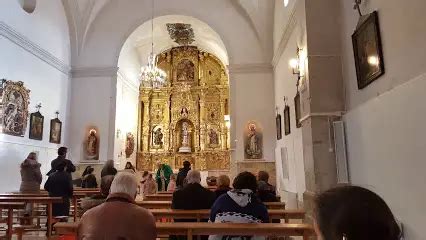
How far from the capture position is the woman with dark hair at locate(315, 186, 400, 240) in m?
1.07

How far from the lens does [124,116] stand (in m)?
15.0

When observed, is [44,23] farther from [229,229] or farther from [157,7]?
[229,229]

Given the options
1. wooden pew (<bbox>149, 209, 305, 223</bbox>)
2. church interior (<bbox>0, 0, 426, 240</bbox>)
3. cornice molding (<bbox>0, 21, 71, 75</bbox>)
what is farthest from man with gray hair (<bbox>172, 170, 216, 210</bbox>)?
cornice molding (<bbox>0, 21, 71, 75</bbox>)

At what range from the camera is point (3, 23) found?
941 cm

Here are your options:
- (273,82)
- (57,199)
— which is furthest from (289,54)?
(57,199)

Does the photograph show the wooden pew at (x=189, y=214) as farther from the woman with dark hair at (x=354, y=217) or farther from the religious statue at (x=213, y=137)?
the religious statue at (x=213, y=137)

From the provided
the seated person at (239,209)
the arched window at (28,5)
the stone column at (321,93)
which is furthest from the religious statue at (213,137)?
the seated person at (239,209)

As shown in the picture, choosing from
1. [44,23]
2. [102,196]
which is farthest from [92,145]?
[102,196]

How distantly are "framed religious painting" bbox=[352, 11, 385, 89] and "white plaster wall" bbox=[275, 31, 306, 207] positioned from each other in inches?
122

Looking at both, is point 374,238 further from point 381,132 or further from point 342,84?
point 342,84

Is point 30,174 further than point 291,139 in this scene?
No

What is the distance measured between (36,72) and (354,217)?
38.5ft

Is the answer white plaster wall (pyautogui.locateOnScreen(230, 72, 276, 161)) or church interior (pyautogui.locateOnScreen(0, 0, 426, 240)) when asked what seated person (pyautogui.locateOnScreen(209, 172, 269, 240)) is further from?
white plaster wall (pyautogui.locateOnScreen(230, 72, 276, 161))

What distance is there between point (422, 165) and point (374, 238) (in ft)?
8.48
